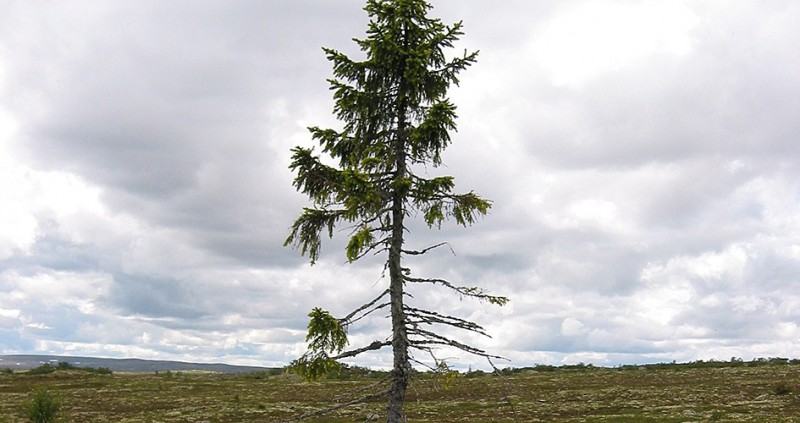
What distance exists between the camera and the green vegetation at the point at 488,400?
3956 centimetres

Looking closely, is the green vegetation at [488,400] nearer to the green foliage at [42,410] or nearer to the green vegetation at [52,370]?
the green foliage at [42,410]

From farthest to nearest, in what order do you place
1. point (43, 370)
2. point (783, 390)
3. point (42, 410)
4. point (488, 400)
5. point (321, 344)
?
point (43, 370)
point (488, 400)
point (783, 390)
point (42, 410)
point (321, 344)

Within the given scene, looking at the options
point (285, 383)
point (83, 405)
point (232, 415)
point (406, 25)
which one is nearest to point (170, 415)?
point (232, 415)

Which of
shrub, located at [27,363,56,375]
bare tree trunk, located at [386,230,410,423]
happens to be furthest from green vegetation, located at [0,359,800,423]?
bare tree trunk, located at [386,230,410,423]

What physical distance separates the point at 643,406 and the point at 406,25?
37516 millimetres

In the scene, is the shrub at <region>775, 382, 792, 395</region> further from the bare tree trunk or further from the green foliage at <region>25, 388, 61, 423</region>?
the green foliage at <region>25, 388, 61, 423</region>

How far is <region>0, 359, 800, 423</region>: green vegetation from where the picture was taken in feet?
130

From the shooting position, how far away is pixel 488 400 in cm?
5172

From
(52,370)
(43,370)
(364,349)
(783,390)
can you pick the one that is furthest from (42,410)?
(52,370)

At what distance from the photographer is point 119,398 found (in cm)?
5525

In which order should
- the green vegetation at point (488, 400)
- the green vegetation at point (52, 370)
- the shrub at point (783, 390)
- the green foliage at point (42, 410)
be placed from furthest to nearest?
the green vegetation at point (52, 370), the shrub at point (783, 390), the green vegetation at point (488, 400), the green foliage at point (42, 410)

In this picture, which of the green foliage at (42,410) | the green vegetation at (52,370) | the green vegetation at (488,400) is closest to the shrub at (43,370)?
the green vegetation at (52,370)

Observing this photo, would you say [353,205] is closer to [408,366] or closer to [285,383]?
[408,366]

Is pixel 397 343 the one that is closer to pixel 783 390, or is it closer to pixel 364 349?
pixel 364 349
